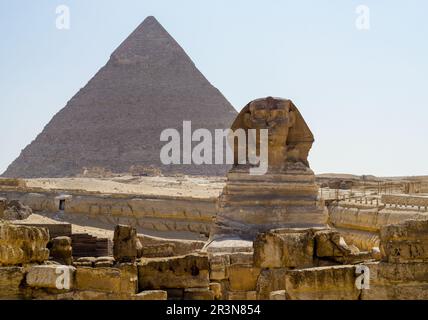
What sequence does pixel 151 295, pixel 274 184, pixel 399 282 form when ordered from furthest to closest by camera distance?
pixel 274 184, pixel 151 295, pixel 399 282

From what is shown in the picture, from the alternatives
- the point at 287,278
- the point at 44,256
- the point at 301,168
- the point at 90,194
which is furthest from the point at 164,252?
the point at 90,194

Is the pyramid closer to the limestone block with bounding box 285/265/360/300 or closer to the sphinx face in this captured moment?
the sphinx face

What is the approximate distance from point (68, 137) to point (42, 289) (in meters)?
136

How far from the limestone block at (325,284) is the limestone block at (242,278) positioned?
4.96ft

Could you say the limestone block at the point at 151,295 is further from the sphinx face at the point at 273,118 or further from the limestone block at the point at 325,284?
the sphinx face at the point at 273,118

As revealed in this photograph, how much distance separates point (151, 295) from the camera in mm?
4965

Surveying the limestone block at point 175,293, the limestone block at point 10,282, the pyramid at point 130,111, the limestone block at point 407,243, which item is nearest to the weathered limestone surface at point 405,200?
the limestone block at point 175,293

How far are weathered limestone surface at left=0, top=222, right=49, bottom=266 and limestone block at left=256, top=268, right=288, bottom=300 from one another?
5.14ft

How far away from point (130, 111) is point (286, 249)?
5337 inches

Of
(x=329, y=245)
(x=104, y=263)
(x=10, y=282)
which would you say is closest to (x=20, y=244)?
(x=10, y=282)

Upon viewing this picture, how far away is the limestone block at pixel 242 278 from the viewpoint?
609 cm

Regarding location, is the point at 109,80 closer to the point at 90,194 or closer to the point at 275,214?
the point at 90,194

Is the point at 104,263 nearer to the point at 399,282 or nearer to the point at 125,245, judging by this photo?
the point at 125,245

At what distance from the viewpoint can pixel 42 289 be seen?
482cm
